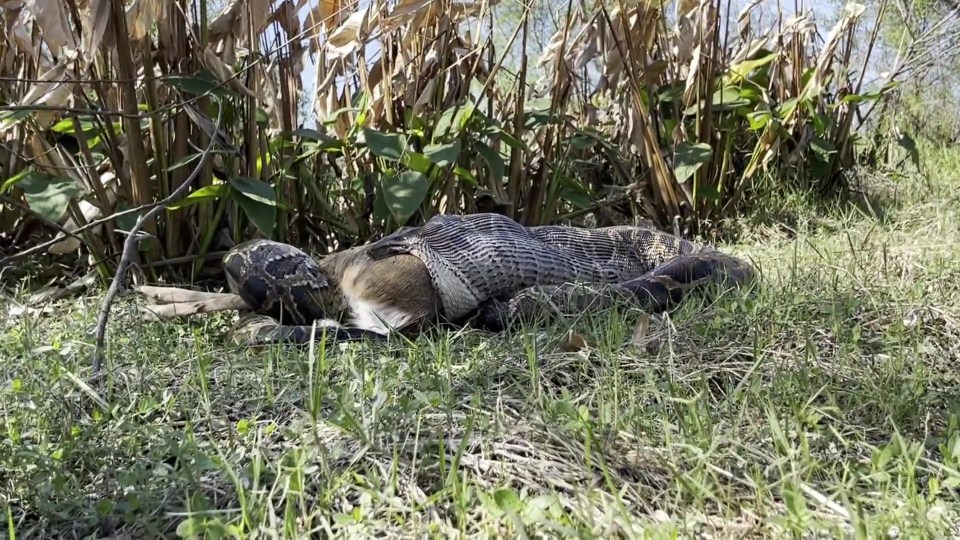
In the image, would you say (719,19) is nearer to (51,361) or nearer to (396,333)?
(396,333)

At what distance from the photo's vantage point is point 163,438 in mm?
1760

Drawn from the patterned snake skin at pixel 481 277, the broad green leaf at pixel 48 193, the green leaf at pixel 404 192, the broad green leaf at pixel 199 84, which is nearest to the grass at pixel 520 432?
the patterned snake skin at pixel 481 277

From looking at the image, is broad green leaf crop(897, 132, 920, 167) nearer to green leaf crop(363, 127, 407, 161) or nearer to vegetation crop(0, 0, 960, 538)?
vegetation crop(0, 0, 960, 538)

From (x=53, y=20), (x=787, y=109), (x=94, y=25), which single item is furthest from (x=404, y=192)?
(x=787, y=109)

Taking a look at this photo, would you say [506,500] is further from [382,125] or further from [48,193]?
[382,125]

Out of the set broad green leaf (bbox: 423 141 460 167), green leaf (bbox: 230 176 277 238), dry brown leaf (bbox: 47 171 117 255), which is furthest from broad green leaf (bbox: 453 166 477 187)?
dry brown leaf (bbox: 47 171 117 255)

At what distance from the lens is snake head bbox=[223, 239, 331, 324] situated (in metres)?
2.97

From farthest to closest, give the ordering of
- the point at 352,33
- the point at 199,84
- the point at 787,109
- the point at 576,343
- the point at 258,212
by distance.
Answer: the point at 787,109 < the point at 352,33 < the point at 258,212 < the point at 199,84 < the point at 576,343

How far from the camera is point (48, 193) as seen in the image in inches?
126

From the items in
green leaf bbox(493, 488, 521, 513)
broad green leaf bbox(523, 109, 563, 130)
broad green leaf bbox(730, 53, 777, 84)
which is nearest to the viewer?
green leaf bbox(493, 488, 521, 513)

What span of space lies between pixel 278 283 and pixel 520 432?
1.46 m

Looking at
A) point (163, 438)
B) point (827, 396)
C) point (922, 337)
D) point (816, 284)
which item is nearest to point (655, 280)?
point (816, 284)

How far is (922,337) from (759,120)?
106 inches

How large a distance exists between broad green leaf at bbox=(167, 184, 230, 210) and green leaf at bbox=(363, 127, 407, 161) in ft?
2.32
